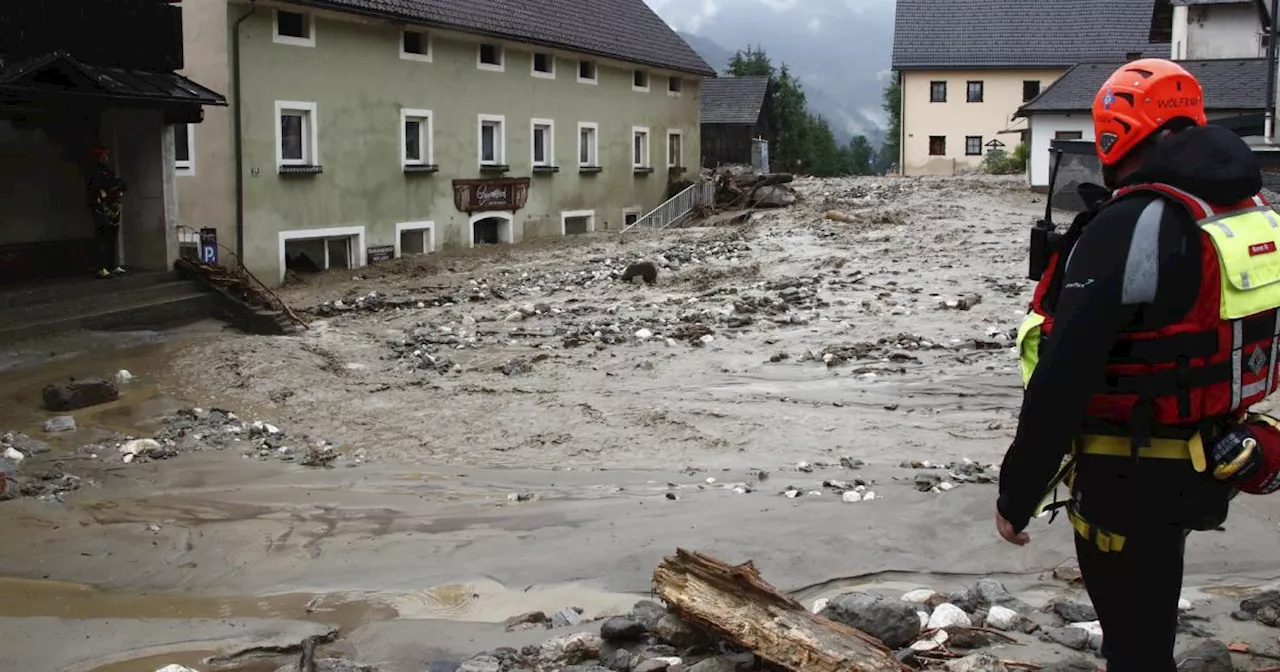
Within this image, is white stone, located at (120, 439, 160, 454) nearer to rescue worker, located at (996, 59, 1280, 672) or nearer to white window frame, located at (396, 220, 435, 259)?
rescue worker, located at (996, 59, 1280, 672)

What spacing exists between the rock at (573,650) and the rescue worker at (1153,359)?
2.08 meters

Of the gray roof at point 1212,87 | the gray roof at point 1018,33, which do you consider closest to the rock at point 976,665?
the gray roof at point 1212,87

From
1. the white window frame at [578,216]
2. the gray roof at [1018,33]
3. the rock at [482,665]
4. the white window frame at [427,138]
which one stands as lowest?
the rock at [482,665]

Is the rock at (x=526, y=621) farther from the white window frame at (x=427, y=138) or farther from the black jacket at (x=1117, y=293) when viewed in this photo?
the white window frame at (x=427, y=138)

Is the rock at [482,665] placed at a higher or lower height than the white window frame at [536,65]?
lower

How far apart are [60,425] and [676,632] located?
7.59 metres

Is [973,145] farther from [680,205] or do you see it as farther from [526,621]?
[526,621]

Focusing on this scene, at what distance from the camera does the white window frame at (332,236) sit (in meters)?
21.2

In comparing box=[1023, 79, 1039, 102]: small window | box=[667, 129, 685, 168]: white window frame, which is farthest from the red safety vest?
box=[1023, 79, 1039, 102]: small window

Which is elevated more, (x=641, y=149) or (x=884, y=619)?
(x=641, y=149)

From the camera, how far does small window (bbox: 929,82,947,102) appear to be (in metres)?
55.8

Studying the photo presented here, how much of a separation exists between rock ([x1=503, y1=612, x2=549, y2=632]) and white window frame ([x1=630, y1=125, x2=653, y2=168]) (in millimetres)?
28209

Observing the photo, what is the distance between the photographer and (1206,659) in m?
4.00

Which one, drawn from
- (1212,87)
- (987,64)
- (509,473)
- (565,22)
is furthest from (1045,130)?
(509,473)
